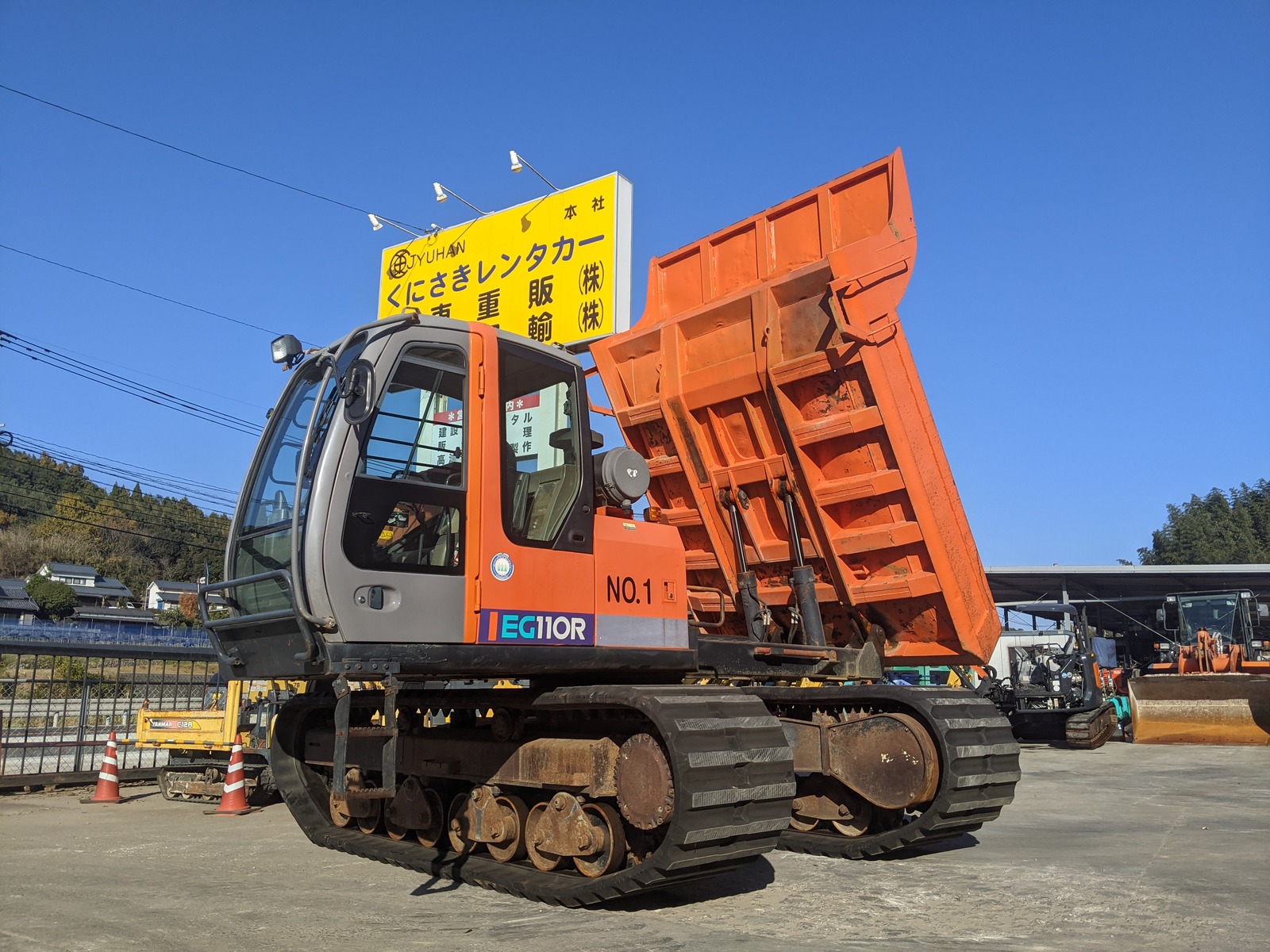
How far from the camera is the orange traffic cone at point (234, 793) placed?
9945 millimetres

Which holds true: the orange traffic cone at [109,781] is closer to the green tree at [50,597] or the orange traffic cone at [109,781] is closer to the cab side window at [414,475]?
the cab side window at [414,475]

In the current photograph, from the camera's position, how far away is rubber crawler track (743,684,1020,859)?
6.38m

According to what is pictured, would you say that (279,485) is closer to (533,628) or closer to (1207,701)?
(533,628)

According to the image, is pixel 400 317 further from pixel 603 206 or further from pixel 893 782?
pixel 603 206

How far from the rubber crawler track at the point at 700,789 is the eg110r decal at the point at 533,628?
0.33 metres

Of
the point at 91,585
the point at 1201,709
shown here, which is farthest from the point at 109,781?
the point at 91,585

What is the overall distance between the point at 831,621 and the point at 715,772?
2889 millimetres

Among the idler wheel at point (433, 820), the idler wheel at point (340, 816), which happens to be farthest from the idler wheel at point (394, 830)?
the idler wheel at point (340, 816)

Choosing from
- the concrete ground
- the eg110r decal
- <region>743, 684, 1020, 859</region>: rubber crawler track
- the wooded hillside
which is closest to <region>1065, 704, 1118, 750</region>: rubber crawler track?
the concrete ground

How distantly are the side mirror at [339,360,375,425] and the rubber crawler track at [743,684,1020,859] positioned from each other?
3480 mm

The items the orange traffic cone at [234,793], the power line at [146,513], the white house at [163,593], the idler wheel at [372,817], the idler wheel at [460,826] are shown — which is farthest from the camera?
the white house at [163,593]

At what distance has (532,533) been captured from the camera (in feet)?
18.4

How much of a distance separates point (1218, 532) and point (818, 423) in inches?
3738

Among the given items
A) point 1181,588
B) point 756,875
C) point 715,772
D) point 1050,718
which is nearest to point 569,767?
point 715,772
